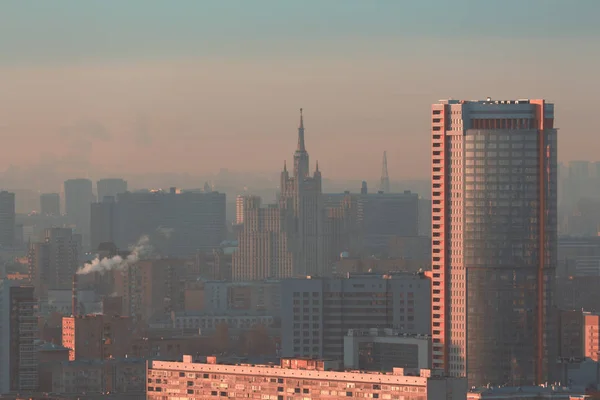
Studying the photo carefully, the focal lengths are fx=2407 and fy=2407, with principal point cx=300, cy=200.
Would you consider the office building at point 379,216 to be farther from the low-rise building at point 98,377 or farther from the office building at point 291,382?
the office building at point 291,382

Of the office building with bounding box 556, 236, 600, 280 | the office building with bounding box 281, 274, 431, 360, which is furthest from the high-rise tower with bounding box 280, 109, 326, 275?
the office building with bounding box 281, 274, 431, 360

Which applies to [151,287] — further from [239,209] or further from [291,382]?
[291,382]

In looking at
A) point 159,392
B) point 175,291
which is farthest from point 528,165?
point 175,291

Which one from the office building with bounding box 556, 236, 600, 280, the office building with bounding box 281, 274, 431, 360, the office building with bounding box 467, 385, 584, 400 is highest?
the office building with bounding box 556, 236, 600, 280

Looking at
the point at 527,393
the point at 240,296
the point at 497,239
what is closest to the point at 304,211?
the point at 240,296

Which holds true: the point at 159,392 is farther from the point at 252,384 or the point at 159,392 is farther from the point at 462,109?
the point at 462,109

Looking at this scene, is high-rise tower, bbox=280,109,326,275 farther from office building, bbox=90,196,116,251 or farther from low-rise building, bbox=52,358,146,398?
low-rise building, bbox=52,358,146,398
